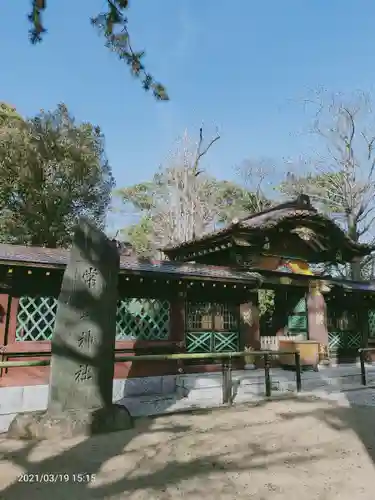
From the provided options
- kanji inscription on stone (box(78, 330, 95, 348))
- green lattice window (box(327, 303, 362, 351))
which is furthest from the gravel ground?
green lattice window (box(327, 303, 362, 351))

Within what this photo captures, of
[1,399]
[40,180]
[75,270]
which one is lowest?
[1,399]

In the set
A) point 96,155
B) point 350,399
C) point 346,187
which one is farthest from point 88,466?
point 346,187

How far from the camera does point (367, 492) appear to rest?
12.5ft

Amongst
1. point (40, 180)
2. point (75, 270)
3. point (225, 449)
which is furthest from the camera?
point (40, 180)

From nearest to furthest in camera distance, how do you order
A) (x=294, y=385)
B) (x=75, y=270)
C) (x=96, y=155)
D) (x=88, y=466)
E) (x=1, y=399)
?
1. (x=88, y=466)
2. (x=75, y=270)
3. (x=1, y=399)
4. (x=294, y=385)
5. (x=96, y=155)

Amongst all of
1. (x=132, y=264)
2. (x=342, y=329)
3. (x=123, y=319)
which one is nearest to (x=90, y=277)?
(x=123, y=319)

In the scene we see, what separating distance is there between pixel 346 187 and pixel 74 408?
71.1 feet

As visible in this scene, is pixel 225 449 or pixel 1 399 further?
pixel 1 399

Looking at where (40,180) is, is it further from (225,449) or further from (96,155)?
(225,449)

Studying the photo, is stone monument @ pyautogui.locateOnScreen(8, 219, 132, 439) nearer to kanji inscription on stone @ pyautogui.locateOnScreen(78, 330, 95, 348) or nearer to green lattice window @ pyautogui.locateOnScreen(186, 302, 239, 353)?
kanji inscription on stone @ pyautogui.locateOnScreen(78, 330, 95, 348)

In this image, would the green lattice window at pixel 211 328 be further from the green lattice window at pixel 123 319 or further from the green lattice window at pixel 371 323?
the green lattice window at pixel 371 323

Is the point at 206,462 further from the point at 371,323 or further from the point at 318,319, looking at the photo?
the point at 371,323

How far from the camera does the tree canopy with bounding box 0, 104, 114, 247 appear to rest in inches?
746
